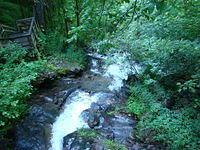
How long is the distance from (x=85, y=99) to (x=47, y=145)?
2702 mm

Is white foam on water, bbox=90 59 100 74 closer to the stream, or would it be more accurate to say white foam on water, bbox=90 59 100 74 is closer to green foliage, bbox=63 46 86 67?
green foliage, bbox=63 46 86 67

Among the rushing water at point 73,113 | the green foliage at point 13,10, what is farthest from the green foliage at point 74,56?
the green foliage at point 13,10

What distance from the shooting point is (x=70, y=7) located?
34.6ft

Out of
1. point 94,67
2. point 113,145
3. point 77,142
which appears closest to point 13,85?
point 77,142

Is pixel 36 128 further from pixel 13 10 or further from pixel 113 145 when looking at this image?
pixel 13 10

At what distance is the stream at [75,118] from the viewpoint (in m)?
4.52

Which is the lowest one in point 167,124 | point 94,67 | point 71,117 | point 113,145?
point 94,67

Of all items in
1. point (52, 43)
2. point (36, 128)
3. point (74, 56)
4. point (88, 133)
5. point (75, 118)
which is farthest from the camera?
point (74, 56)

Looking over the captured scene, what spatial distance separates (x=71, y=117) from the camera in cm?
580

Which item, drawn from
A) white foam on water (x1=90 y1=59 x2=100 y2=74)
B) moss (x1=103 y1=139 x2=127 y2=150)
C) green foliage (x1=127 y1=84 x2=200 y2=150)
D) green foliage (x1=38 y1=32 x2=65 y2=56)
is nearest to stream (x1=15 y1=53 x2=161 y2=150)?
moss (x1=103 y1=139 x2=127 y2=150)

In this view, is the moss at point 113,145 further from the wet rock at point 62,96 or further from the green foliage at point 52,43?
the green foliage at point 52,43

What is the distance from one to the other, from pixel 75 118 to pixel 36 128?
140 cm

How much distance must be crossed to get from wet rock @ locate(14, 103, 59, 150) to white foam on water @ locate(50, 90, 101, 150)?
0.23 meters

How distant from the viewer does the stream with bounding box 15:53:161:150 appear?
4.52m
